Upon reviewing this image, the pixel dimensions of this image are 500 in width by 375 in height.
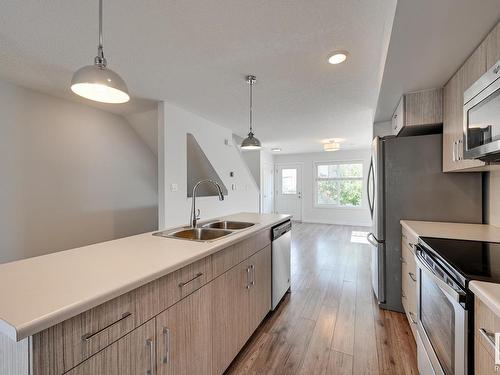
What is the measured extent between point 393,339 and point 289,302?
1.00 m

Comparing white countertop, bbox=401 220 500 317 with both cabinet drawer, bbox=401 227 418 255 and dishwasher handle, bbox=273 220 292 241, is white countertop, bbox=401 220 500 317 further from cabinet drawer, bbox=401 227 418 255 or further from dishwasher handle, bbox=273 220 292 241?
dishwasher handle, bbox=273 220 292 241

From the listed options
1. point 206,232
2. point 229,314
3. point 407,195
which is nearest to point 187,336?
point 229,314

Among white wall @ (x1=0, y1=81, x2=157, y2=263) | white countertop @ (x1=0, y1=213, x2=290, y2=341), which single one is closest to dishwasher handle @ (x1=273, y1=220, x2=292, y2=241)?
white countertop @ (x1=0, y1=213, x2=290, y2=341)

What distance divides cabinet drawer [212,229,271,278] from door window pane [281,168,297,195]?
20.8ft

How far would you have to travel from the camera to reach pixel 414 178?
90.8 inches

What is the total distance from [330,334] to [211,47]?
2.70m

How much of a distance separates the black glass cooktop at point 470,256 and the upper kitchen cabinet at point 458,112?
58cm

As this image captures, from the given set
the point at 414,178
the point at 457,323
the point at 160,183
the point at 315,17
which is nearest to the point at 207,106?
the point at 160,183

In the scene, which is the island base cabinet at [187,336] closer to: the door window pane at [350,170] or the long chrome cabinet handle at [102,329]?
the long chrome cabinet handle at [102,329]

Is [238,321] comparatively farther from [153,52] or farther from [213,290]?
[153,52]

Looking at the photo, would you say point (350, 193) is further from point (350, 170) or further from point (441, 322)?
point (441, 322)

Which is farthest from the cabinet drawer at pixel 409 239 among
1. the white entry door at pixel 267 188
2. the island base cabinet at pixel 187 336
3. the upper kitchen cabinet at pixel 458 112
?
the white entry door at pixel 267 188

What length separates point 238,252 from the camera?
5.49ft

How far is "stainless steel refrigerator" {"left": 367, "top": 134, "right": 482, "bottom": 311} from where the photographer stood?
2160 mm
